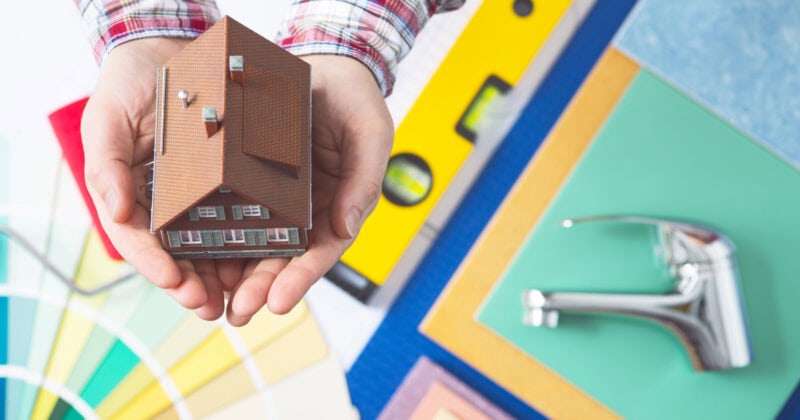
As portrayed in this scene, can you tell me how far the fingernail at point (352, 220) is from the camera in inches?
24.5

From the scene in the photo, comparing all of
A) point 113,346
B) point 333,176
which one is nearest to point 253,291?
point 333,176

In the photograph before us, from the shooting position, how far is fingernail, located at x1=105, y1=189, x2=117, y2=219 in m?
0.59

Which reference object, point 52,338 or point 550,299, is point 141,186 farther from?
point 550,299

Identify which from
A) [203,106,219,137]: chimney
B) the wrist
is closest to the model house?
[203,106,219,137]: chimney

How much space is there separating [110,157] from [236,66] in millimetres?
189

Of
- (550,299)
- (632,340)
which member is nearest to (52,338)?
(550,299)

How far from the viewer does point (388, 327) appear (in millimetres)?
962

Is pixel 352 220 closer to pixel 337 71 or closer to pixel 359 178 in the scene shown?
pixel 359 178

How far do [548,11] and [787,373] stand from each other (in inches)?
23.8

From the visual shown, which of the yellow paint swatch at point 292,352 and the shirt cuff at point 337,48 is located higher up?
the shirt cuff at point 337,48

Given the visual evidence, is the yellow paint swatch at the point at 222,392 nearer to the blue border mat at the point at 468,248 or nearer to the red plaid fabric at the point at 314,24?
the blue border mat at the point at 468,248

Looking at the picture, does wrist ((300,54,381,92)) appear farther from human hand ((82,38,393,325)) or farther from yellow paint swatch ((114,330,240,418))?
yellow paint swatch ((114,330,240,418))

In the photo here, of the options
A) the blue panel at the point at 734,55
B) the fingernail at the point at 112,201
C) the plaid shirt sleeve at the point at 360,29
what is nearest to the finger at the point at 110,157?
the fingernail at the point at 112,201

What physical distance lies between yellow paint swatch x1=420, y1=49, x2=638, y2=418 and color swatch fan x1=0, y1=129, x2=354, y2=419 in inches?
7.3
